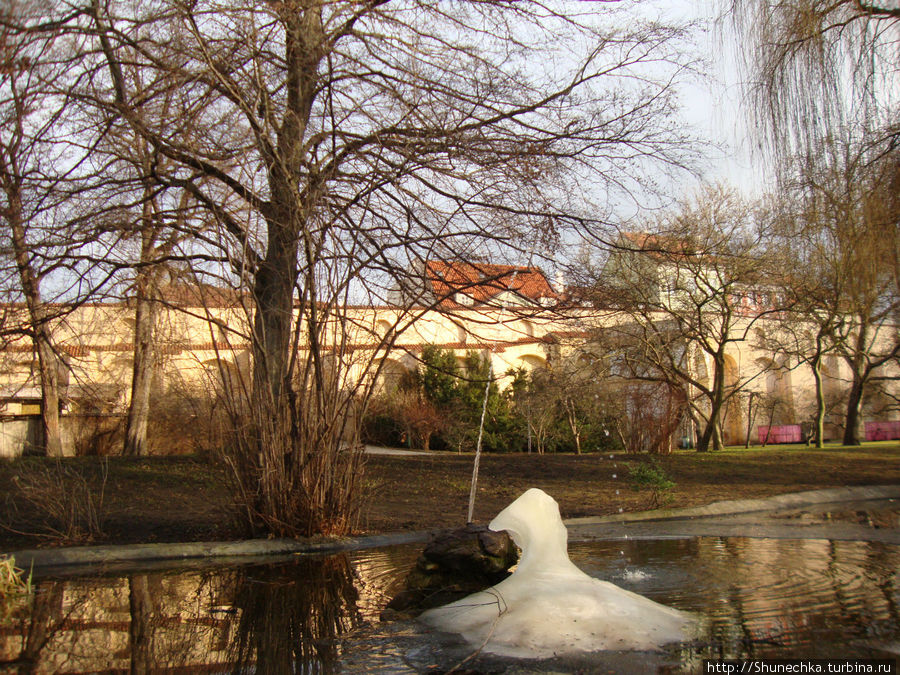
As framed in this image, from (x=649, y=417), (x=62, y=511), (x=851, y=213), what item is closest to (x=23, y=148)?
(x=62, y=511)

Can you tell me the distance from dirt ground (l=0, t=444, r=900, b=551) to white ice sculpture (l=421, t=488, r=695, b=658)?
3.29m

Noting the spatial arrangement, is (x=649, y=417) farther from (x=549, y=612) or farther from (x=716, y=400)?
(x=549, y=612)

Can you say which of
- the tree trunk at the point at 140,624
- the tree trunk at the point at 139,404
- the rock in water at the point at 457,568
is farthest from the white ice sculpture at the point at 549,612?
the tree trunk at the point at 139,404

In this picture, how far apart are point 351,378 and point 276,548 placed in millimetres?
1718

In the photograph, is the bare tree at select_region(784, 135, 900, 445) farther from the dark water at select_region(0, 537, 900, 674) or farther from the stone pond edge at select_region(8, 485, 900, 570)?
the stone pond edge at select_region(8, 485, 900, 570)

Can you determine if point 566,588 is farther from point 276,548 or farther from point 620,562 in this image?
point 276,548

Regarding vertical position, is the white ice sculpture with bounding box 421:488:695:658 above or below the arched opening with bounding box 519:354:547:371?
below

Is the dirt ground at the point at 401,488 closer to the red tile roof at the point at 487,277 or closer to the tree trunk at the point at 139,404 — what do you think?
the red tile roof at the point at 487,277

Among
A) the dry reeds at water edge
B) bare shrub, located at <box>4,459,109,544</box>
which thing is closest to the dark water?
the dry reeds at water edge

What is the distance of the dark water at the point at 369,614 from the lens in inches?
132

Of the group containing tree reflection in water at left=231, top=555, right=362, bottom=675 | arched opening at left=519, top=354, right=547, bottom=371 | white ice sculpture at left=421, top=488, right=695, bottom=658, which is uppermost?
arched opening at left=519, top=354, right=547, bottom=371

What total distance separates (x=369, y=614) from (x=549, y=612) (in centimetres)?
124

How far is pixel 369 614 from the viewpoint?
175 inches

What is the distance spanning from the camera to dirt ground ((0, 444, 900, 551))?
24.2 feet
